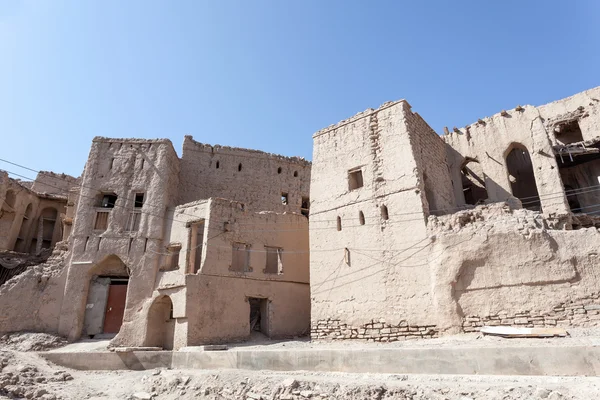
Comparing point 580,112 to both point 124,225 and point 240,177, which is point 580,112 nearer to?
point 240,177

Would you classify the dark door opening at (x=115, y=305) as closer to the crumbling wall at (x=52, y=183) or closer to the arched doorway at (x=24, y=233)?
the arched doorway at (x=24, y=233)

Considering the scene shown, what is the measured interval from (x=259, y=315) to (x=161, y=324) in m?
4.68

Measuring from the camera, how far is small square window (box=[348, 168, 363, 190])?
1680 cm

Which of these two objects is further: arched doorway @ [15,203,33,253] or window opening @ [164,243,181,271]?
arched doorway @ [15,203,33,253]

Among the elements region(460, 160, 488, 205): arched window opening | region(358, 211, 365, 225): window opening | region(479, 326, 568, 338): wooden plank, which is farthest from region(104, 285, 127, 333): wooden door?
region(460, 160, 488, 205): arched window opening

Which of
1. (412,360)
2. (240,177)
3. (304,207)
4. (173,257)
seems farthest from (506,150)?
(173,257)

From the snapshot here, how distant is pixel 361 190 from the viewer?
52.9 ft

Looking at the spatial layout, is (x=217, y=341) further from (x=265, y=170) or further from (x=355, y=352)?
(x=265, y=170)

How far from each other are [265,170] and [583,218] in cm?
1695

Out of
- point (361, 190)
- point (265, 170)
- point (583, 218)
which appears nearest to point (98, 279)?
point (265, 170)

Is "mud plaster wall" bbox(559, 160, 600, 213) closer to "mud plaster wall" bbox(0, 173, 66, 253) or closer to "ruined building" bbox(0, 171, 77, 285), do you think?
"ruined building" bbox(0, 171, 77, 285)

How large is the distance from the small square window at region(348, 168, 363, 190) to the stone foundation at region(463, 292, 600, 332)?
749 cm

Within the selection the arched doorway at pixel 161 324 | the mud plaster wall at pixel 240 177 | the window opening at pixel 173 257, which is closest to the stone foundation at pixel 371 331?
the arched doorway at pixel 161 324

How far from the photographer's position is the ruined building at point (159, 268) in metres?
17.4
